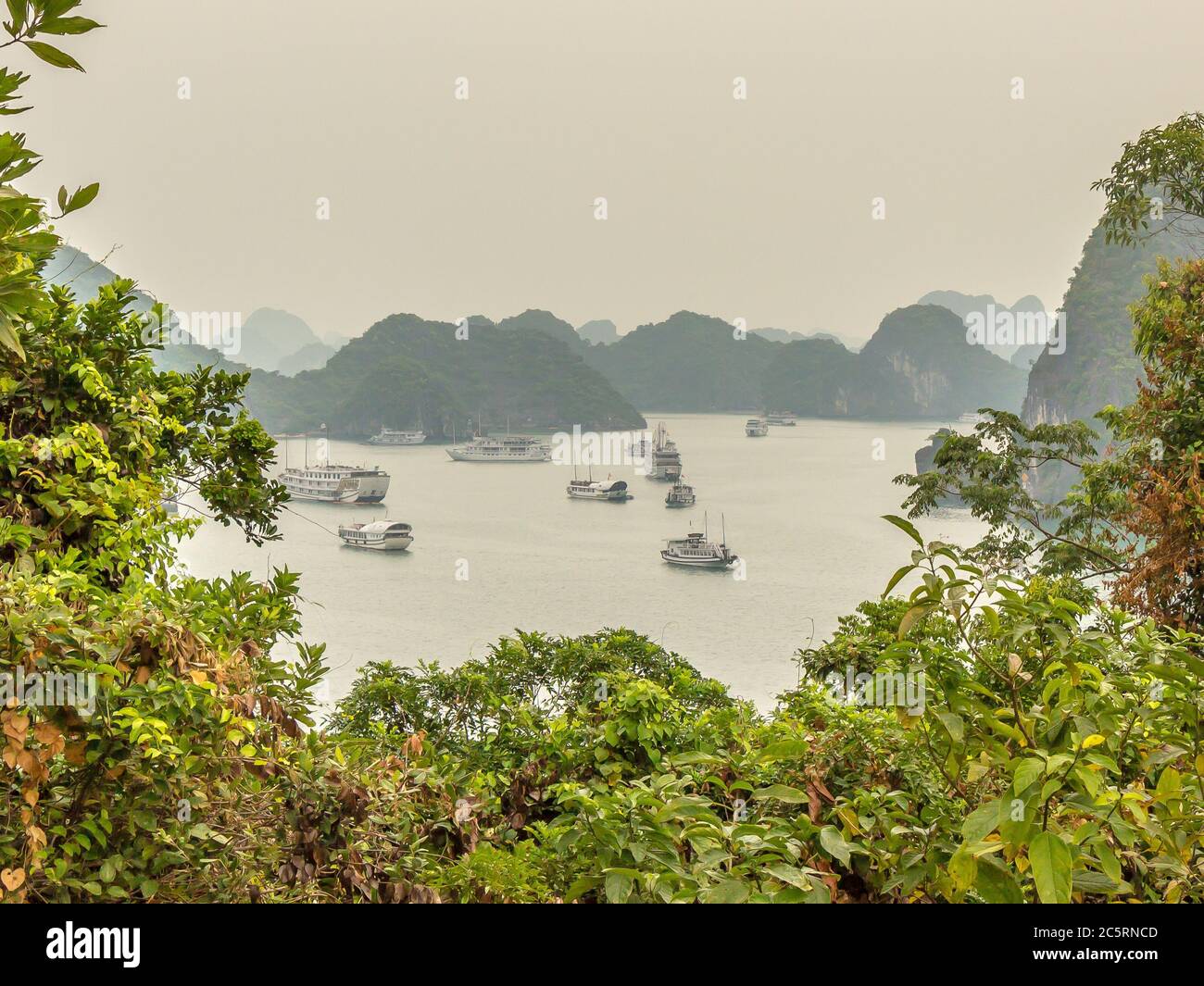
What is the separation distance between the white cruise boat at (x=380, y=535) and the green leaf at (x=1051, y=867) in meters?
20.7

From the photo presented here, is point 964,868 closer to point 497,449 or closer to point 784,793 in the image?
point 784,793

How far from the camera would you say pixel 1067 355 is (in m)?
23.8

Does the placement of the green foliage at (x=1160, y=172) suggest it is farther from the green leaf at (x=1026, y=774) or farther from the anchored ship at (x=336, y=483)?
the anchored ship at (x=336, y=483)

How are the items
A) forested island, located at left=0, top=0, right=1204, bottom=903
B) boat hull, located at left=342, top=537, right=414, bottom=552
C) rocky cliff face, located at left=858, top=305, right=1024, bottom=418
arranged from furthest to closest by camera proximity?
rocky cliff face, located at left=858, top=305, right=1024, bottom=418 < boat hull, located at left=342, top=537, right=414, bottom=552 < forested island, located at left=0, top=0, right=1204, bottom=903

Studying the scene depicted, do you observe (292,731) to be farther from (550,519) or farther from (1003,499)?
(550,519)

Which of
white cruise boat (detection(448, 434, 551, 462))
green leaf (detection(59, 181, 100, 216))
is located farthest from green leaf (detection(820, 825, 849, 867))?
white cruise boat (detection(448, 434, 551, 462))

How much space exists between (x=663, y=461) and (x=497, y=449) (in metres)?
5.35

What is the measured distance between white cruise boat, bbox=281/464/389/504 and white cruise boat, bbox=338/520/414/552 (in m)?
0.70

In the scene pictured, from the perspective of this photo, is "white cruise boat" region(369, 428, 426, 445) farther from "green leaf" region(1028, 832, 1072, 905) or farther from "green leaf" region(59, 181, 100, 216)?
"green leaf" region(1028, 832, 1072, 905)

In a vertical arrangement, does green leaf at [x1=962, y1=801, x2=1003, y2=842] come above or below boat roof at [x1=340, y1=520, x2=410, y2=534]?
above

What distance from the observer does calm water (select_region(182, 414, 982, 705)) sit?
18891 mm

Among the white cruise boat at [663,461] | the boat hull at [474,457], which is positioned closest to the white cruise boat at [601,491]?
the white cruise boat at [663,461]

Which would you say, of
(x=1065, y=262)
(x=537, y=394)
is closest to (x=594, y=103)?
(x=537, y=394)

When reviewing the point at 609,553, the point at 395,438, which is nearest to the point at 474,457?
the point at 395,438
